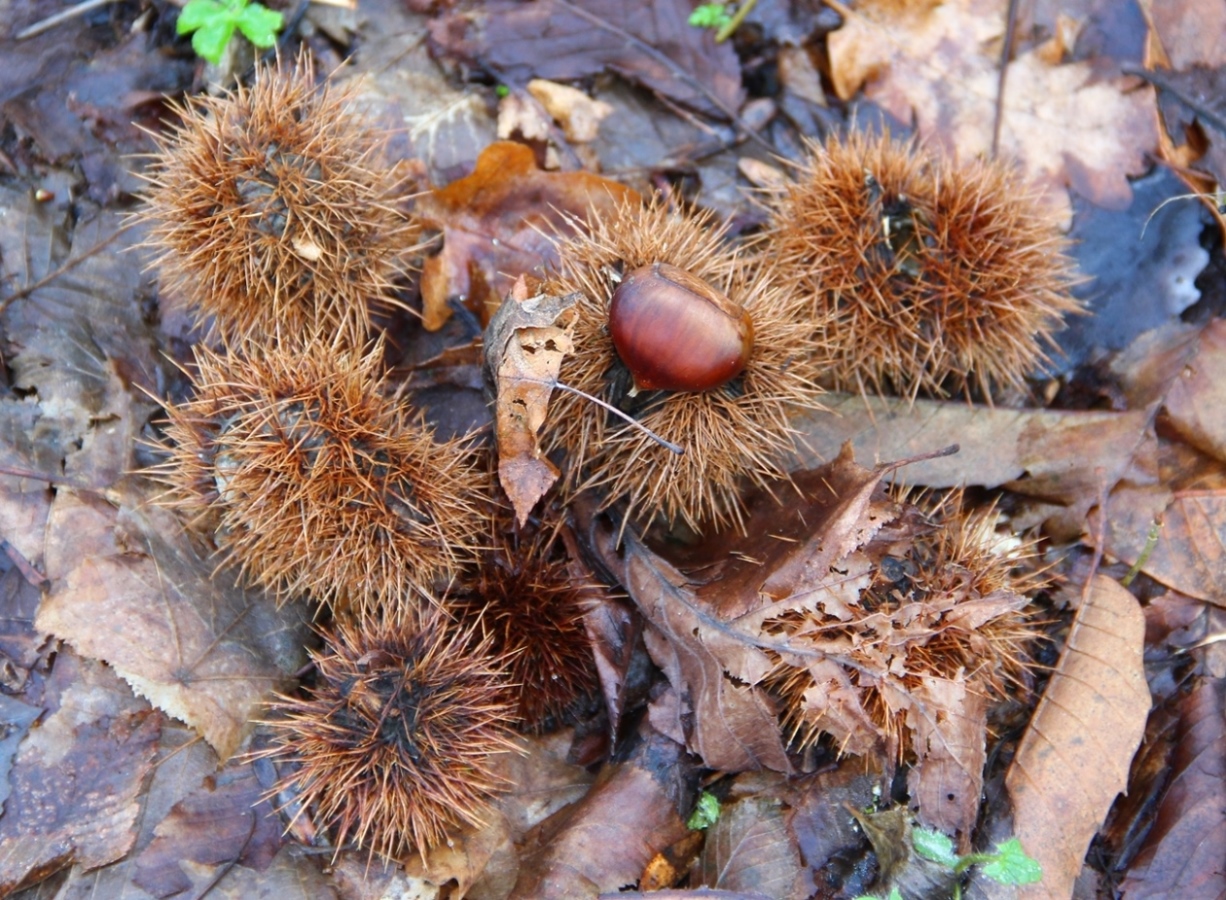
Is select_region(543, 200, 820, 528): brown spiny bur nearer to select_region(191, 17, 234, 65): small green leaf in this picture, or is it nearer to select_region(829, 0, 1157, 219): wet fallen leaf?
select_region(829, 0, 1157, 219): wet fallen leaf

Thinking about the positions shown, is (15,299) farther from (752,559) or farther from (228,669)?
(752,559)

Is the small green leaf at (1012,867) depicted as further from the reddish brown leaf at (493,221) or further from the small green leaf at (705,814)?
the reddish brown leaf at (493,221)

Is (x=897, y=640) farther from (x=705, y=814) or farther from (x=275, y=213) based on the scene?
(x=275, y=213)

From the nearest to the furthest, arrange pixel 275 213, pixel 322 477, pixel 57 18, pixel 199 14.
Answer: pixel 322 477
pixel 275 213
pixel 199 14
pixel 57 18

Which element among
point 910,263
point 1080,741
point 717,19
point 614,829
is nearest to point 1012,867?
point 1080,741

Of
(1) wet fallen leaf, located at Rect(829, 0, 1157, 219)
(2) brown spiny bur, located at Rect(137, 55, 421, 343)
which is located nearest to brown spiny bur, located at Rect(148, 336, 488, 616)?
(2) brown spiny bur, located at Rect(137, 55, 421, 343)
